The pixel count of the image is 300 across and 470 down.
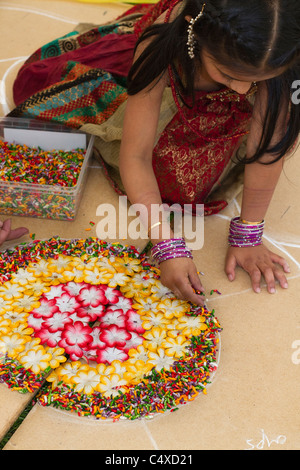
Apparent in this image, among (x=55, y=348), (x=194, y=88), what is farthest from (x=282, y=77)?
(x=55, y=348)


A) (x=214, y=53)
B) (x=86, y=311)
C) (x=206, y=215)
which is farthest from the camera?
(x=206, y=215)

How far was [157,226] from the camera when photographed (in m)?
1.27

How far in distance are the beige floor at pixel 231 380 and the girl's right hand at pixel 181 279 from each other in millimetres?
120

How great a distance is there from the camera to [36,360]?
1133 millimetres

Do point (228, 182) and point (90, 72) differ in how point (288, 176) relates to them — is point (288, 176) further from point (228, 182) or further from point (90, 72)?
point (90, 72)

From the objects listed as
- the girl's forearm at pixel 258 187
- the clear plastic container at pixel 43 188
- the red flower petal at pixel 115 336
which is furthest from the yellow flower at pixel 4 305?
the girl's forearm at pixel 258 187

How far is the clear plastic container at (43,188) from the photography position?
1.45m

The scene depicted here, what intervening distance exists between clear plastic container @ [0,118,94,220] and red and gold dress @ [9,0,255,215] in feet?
0.11

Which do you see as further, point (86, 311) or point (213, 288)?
point (213, 288)

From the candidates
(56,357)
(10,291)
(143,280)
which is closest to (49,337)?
(56,357)

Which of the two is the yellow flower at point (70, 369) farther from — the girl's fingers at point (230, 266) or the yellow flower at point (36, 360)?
the girl's fingers at point (230, 266)

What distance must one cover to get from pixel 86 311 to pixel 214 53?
25.2 inches

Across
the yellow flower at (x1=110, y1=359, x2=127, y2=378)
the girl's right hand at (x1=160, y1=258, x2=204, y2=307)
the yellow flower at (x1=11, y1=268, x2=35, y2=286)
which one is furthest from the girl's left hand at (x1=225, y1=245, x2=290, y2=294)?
the yellow flower at (x1=11, y1=268, x2=35, y2=286)

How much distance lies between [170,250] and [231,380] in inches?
12.9
